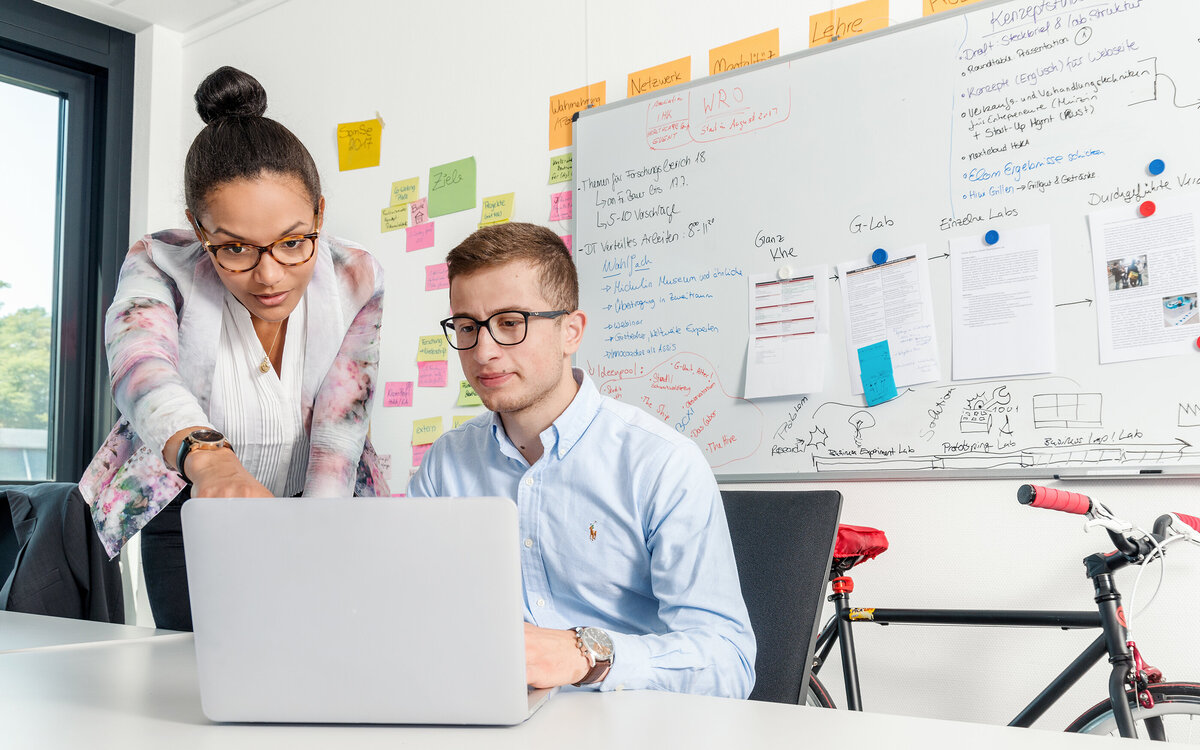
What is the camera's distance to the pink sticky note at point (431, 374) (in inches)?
107

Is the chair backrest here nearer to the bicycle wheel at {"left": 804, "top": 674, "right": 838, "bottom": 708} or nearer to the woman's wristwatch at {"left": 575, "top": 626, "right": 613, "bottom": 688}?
the woman's wristwatch at {"left": 575, "top": 626, "right": 613, "bottom": 688}

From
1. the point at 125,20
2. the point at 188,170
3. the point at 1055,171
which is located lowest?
the point at 188,170

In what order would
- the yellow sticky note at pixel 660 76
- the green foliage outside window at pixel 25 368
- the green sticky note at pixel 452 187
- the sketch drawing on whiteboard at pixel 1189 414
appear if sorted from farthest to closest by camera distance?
the green foliage outside window at pixel 25 368 → the green sticky note at pixel 452 187 → the yellow sticky note at pixel 660 76 → the sketch drawing on whiteboard at pixel 1189 414

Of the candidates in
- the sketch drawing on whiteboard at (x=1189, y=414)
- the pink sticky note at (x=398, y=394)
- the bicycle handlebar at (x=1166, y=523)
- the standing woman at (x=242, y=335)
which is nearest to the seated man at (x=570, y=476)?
the standing woman at (x=242, y=335)

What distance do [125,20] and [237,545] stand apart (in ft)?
11.2

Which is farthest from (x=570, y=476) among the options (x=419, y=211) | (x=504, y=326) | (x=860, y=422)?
(x=419, y=211)

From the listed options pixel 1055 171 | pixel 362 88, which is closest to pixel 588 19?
pixel 362 88

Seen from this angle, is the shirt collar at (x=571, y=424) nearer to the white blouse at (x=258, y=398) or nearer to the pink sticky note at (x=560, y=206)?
the white blouse at (x=258, y=398)

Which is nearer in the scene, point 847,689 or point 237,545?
point 237,545

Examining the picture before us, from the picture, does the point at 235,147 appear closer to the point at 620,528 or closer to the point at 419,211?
the point at 620,528

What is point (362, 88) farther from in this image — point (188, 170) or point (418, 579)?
point (418, 579)

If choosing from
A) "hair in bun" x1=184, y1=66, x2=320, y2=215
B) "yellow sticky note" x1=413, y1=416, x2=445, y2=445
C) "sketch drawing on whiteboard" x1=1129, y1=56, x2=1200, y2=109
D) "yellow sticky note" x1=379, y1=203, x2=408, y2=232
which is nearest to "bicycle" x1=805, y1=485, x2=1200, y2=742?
"sketch drawing on whiteboard" x1=1129, y1=56, x2=1200, y2=109

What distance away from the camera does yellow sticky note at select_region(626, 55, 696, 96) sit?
2330mm

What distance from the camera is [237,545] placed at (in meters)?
0.69
